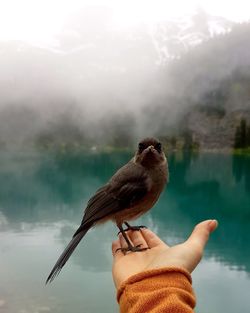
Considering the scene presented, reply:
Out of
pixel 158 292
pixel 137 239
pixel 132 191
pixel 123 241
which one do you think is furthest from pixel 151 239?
pixel 158 292

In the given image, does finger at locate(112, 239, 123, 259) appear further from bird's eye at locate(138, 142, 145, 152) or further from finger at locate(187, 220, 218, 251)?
bird's eye at locate(138, 142, 145, 152)

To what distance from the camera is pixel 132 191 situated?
5648 millimetres

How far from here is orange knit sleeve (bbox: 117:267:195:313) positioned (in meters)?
3.76

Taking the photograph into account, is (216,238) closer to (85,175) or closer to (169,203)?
(169,203)

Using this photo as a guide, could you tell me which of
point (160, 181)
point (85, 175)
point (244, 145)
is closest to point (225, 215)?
point (85, 175)

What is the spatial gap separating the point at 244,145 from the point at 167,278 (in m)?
201

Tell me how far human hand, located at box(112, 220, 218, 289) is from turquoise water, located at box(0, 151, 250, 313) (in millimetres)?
11727

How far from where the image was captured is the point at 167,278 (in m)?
4.12

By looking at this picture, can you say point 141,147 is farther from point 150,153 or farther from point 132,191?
point 132,191

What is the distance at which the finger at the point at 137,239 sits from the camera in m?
5.73

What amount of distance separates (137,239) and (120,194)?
0.65 metres

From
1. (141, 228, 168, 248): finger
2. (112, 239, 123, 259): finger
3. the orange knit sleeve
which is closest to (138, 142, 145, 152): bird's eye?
(141, 228, 168, 248): finger

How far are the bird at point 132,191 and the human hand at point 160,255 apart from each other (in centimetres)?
20

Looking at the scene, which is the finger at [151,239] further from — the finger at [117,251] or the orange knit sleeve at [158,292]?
the orange knit sleeve at [158,292]
